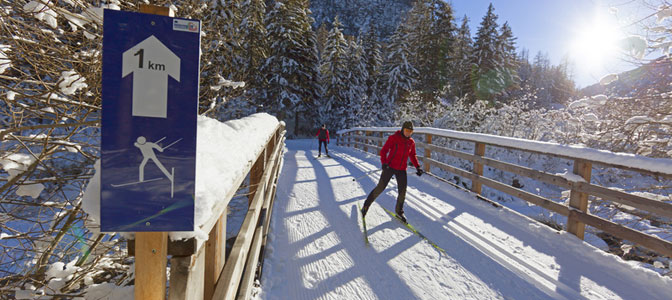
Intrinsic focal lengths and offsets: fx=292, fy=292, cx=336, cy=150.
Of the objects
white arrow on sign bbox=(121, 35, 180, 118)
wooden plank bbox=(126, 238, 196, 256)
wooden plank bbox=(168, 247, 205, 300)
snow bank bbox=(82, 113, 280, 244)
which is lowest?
wooden plank bbox=(168, 247, 205, 300)

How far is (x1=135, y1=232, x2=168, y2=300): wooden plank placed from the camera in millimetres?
1038

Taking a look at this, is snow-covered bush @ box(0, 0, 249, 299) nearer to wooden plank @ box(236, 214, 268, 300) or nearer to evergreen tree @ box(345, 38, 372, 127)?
wooden plank @ box(236, 214, 268, 300)

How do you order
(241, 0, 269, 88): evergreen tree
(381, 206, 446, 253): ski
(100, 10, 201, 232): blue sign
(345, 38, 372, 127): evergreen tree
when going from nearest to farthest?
(100, 10, 201, 232): blue sign → (381, 206, 446, 253): ski → (241, 0, 269, 88): evergreen tree → (345, 38, 372, 127): evergreen tree

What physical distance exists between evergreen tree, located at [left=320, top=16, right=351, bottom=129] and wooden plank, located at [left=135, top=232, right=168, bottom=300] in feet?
104

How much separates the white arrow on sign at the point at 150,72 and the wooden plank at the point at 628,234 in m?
4.70

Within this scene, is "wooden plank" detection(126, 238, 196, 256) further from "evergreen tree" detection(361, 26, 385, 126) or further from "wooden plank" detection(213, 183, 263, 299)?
"evergreen tree" detection(361, 26, 385, 126)

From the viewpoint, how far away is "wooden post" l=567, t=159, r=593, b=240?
399cm

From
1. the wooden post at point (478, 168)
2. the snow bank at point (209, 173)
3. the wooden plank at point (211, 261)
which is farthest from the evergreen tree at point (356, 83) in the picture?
the wooden plank at point (211, 261)

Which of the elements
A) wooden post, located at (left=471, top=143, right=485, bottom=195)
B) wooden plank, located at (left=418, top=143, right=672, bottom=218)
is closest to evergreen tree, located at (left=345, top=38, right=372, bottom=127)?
wooden post, located at (left=471, top=143, right=485, bottom=195)

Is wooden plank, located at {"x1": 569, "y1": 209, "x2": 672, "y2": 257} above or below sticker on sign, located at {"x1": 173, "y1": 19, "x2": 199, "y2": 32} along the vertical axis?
below

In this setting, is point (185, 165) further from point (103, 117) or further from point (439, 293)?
point (439, 293)

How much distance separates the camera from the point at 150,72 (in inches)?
41.1

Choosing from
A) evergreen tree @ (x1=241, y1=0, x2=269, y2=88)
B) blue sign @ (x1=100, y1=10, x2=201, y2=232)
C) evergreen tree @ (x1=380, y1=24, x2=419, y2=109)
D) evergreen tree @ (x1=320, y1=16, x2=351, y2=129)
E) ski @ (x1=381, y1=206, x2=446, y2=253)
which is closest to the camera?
blue sign @ (x1=100, y1=10, x2=201, y2=232)

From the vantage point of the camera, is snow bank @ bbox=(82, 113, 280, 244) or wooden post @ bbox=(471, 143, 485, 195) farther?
wooden post @ bbox=(471, 143, 485, 195)
